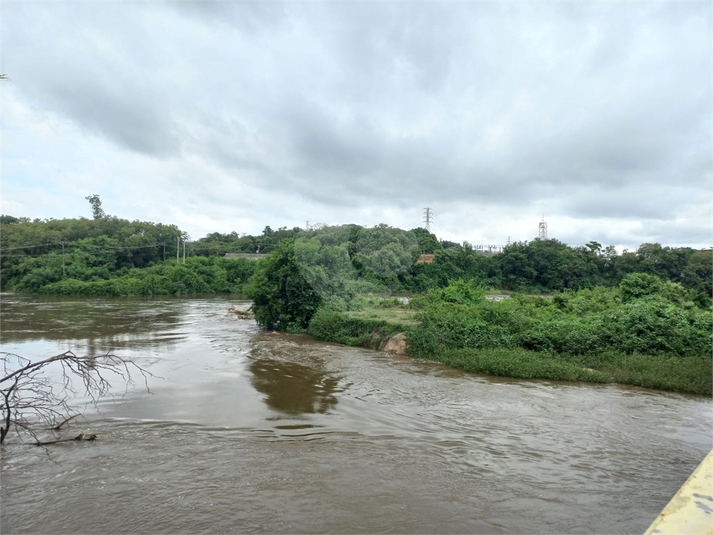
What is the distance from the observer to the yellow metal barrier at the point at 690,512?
65.6 inches

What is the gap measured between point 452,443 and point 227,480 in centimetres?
343

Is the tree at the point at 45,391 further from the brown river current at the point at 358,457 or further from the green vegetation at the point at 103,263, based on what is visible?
the green vegetation at the point at 103,263

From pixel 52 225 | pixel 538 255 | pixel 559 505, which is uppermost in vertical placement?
pixel 52 225

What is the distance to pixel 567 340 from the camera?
12055 mm

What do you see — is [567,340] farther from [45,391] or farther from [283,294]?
[45,391]

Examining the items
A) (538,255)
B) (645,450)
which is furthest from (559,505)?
(538,255)

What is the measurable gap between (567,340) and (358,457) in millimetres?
8423

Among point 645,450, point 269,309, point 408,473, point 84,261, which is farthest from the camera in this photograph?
point 84,261

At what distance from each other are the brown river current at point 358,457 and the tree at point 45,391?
17.0 inches

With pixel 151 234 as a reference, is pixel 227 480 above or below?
below

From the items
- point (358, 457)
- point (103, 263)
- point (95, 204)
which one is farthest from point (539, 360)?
point (95, 204)

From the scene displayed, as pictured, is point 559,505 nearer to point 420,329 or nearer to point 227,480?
point 227,480

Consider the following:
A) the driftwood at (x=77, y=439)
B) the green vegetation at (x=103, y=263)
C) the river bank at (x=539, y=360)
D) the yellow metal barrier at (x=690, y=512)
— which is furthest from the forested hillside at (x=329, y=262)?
the yellow metal barrier at (x=690, y=512)

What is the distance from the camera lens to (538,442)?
680 cm
